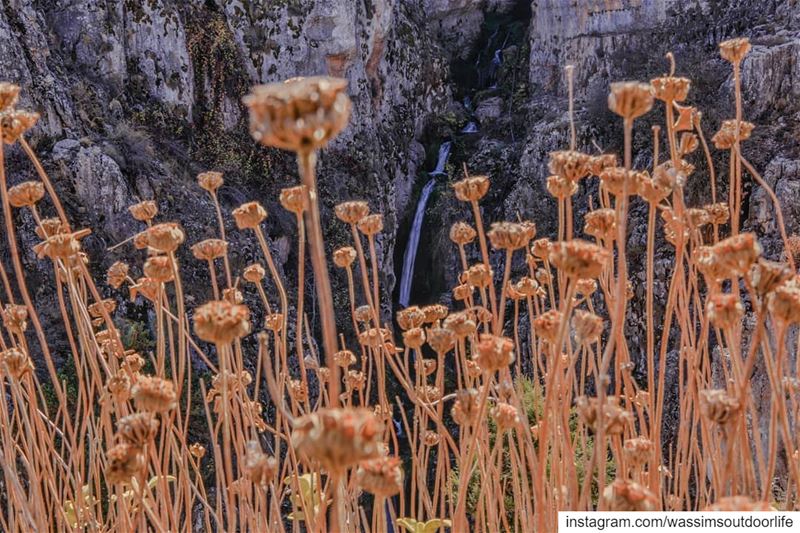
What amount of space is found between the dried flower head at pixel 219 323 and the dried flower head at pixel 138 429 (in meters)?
0.14

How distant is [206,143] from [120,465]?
39.1ft

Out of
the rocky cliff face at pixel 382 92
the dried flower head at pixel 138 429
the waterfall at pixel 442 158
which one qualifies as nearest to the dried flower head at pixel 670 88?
the dried flower head at pixel 138 429

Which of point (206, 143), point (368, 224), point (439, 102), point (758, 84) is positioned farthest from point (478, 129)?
point (368, 224)

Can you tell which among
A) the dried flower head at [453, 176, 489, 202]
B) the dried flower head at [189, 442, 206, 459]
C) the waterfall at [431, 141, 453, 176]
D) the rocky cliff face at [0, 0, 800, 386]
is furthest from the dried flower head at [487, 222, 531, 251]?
the waterfall at [431, 141, 453, 176]

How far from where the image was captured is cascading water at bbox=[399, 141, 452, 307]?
15414 mm

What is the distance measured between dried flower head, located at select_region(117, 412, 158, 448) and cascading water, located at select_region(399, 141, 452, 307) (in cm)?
1401

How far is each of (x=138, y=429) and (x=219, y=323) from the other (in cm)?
19

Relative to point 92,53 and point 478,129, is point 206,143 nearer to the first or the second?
point 92,53

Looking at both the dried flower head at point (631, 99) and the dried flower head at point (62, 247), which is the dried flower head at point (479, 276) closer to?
the dried flower head at point (631, 99)

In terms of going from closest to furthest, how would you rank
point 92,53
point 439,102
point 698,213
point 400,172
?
point 698,213, point 92,53, point 400,172, point 439,102

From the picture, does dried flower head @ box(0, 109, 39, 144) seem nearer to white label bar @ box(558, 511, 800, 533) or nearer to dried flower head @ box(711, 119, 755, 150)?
white label bar @ box(558, 511, 800, 533)

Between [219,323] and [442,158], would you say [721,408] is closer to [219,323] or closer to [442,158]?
[219,323]

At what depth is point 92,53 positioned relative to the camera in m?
10.3

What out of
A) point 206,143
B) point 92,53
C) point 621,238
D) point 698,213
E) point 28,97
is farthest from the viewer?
point 206,143
